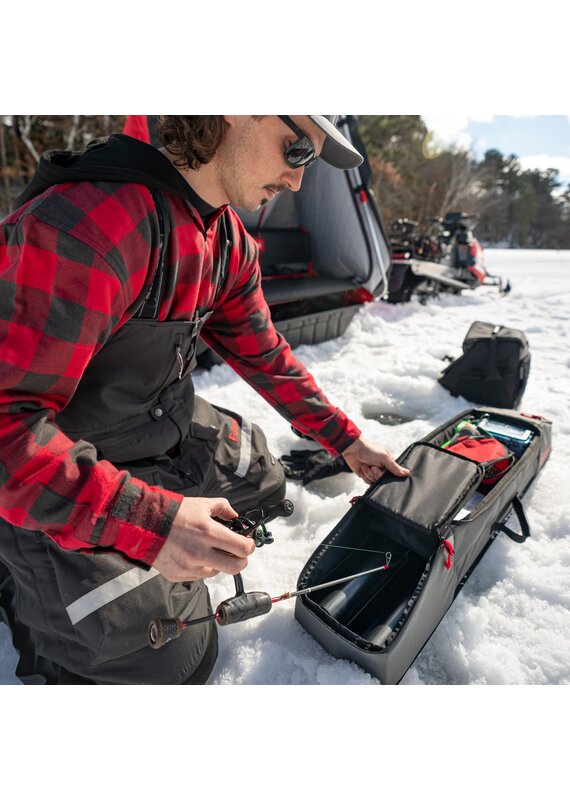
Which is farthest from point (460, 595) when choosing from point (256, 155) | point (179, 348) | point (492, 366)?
point (492, 366)

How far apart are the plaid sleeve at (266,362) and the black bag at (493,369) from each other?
1794 millimetres

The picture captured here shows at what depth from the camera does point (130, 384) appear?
4.66 ft

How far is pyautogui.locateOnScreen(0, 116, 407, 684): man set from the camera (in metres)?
1.00

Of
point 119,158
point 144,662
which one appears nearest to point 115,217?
point 119,158

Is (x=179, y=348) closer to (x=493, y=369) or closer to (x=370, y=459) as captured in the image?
(x=370, y=459)

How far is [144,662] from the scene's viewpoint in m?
1.34

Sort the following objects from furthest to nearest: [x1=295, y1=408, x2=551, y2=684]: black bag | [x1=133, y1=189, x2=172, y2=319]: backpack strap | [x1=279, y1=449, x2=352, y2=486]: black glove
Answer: [x1=279, y1=449, x2=352, y2=486]: black glove, [x1=295, y1=408, x2=551, y2=684]: black bag, [x1=133, y1=189, x2=172, y2=319]: backpack strap

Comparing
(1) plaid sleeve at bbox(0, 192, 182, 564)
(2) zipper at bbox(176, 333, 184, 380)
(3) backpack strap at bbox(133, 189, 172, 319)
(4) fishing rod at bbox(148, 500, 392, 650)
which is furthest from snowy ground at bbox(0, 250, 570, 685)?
(3) backpack strap at bbox(133, 189, 172, 319)

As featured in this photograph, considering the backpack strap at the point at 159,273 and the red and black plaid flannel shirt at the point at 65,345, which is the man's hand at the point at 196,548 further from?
the backpack strap at the point at 159,273

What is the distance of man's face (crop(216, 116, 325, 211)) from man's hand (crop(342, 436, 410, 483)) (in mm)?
989

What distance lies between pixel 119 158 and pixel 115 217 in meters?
0.19

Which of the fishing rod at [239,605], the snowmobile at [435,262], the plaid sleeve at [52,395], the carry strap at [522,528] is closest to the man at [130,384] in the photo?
the plaid sleeve at [52,395]

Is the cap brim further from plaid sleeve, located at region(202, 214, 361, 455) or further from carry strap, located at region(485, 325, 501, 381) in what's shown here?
carry strap, located at region(485, 325, 501, 381)

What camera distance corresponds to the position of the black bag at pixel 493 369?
3172 millimetres
